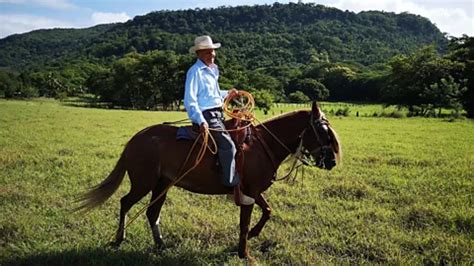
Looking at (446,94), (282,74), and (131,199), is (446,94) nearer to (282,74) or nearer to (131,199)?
(131,199)

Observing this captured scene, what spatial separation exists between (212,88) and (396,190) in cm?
593

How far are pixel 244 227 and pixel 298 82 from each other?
90573 mm

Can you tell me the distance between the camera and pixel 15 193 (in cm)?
854

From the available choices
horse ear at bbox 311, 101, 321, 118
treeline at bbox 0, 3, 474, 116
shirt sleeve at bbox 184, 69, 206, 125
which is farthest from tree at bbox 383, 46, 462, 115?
shirt sleeve at bbox 184, 69, 206, 125

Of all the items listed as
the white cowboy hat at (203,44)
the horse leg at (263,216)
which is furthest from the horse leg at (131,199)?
the white cowboy hat at (203,44)

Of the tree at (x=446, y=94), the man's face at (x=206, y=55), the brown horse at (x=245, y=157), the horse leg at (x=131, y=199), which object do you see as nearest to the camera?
the man's face at (x=206, y=55)

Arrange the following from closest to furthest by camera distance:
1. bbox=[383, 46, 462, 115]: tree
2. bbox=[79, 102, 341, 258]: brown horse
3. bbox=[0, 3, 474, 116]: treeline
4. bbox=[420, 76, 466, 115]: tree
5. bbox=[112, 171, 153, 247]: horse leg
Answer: bbox=[79, 102, 341, 258]: brown horse, bbox=[112, 171, 153, 247]: horse leg, bbox=[420, 76, 466, 115]: tree, bbox=[383, 46, 462, 115]: tree, bbox=[0, 3, 474, 116]: treeline

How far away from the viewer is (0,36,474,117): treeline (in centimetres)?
4684

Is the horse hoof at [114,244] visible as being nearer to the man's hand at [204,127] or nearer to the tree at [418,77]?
the man's hand at [204,127]

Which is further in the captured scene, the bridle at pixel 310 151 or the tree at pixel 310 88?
the tree at pixel 310 88

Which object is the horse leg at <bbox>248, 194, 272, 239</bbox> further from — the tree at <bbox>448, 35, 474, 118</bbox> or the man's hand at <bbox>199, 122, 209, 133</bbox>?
the tree at <bbox>448, 35, 474, 118</bbox>

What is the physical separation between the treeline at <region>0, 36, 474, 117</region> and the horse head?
3993 cm

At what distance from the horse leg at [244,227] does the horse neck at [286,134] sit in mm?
790

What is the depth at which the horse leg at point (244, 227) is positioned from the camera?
217 inches
